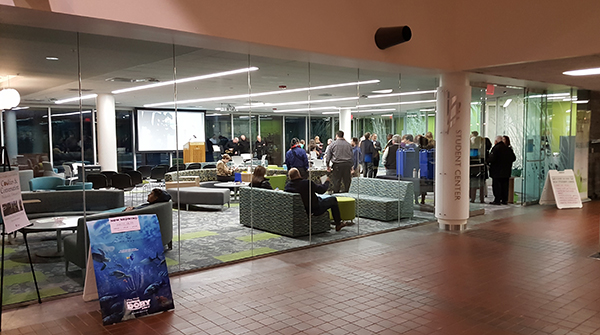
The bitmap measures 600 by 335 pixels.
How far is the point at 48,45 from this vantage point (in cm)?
520

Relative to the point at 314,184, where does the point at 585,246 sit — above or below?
below

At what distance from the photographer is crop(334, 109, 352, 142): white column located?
8414 mm

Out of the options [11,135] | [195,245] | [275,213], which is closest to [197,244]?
[195,245]

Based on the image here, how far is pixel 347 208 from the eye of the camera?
Answer: 8633 millimetres

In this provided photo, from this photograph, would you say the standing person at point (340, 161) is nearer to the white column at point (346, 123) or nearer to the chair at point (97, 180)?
the white column at point (346, 123)

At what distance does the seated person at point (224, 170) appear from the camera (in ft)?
23.4

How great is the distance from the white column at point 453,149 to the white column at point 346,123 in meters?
1.69

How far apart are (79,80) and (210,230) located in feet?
10.3

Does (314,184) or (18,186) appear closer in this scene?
(18,186)

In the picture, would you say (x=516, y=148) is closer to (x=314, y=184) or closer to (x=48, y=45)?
(x=314, y=184)

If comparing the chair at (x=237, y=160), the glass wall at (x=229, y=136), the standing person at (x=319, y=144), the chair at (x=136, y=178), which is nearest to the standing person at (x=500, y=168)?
the glass wall at (x=229, y=136)

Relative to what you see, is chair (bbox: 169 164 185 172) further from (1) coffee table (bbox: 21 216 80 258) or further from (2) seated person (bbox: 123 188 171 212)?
(1) coffee table (bbox: 21 216 80 258)

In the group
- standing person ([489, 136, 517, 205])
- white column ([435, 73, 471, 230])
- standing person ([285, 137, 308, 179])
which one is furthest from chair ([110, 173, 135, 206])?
standing person ([489, 136, 517, 205])

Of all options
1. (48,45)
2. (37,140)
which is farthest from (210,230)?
(48,45)
